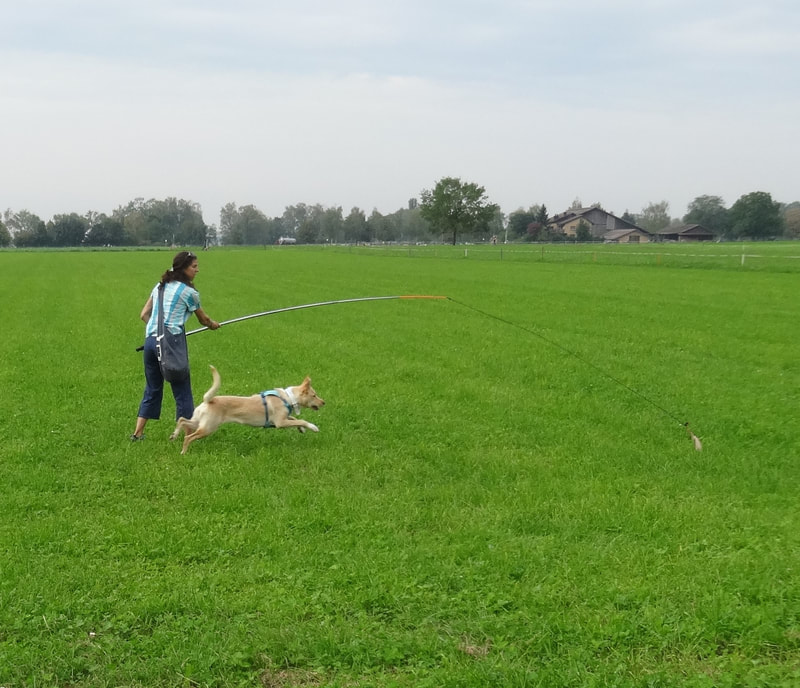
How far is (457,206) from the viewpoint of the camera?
107m

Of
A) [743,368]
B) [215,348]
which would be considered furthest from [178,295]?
[743,368]

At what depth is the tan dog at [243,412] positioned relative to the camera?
758 cm

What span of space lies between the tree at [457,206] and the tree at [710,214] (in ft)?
192

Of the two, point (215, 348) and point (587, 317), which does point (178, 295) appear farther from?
point (587, 317)

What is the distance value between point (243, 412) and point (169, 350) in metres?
1.12

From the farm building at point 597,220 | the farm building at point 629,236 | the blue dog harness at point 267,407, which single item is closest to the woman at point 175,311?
the blue dog harness at point 267,407

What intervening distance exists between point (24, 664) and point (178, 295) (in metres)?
4.30

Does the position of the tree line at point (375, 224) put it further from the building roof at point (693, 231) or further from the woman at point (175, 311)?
the woman at point (175, 311)

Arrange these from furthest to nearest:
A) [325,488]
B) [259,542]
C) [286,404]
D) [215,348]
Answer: [215,348] → [286,404] → [325,488] → [259,542]

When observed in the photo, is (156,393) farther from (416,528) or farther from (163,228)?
(163,228)

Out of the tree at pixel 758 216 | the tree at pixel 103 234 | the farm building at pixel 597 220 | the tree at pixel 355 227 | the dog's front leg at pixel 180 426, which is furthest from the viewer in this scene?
the tree at pixel 355 227

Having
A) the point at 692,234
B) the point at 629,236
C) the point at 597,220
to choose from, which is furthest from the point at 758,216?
the point at 597,220

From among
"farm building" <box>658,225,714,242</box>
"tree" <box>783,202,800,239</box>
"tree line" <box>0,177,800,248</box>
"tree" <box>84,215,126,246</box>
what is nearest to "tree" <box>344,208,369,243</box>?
"tree line" <box>0,177,800,248</box>

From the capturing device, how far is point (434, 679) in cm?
383
